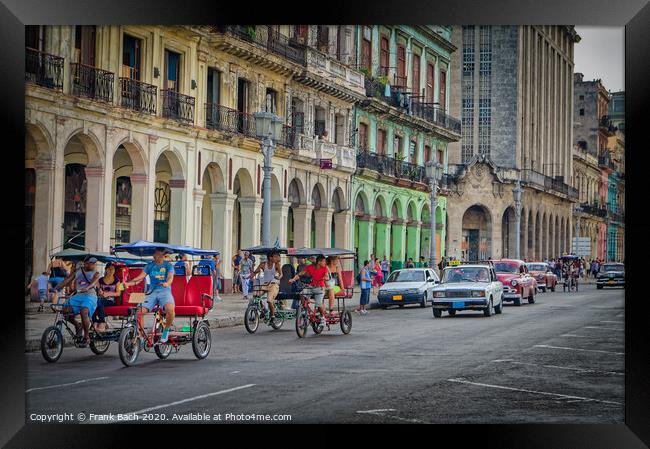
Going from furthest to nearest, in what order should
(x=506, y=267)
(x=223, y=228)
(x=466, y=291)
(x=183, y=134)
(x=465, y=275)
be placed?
(x=506, y=267), (x=223, y=228), (x=183, y=134), (x=465, y=275), (x=466, y=291)

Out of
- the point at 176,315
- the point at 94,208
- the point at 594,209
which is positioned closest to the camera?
the point at 176,315

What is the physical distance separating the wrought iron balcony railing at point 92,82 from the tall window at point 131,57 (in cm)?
110

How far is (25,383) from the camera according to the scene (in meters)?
12.0

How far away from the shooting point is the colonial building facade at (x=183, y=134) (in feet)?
84.9

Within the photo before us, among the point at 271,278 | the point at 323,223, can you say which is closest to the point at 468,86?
the point at 323,223

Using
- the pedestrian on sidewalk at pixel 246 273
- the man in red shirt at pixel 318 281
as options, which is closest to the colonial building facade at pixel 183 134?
the pedestrian on sidewalk at pixel 246 273

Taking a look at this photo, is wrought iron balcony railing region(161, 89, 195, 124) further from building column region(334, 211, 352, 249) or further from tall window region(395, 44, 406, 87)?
tall window region(395, 44, 406, 87)

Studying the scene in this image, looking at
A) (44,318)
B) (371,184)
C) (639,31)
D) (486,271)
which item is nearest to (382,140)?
(371,184)

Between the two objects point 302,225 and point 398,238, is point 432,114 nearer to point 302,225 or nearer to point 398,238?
point 398,238

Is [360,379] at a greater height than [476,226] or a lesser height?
lesser

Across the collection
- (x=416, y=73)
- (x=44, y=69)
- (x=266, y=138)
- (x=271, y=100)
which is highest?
(x=416, y=73)

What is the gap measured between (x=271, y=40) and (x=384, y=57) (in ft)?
26.8

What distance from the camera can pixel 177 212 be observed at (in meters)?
33.0

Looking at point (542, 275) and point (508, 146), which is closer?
point (542, 275)
